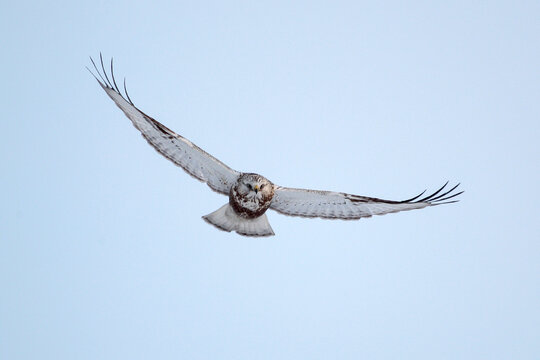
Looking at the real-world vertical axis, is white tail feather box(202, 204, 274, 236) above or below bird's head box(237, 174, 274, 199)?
below

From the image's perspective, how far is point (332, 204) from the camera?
12.7m

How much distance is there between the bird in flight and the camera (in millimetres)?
11891

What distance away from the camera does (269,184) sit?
1234 cm

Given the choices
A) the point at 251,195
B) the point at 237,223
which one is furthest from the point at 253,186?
the point at 237,223

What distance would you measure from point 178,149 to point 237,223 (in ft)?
5.32

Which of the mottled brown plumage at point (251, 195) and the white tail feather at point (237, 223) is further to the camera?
the white tail feather at point (237, 223)

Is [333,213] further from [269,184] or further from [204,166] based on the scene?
[204,166]

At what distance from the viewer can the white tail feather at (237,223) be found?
41.5 feet

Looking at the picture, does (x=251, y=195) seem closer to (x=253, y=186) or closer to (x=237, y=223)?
(x=253, y=186)

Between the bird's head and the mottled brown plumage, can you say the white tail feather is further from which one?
the bird's head

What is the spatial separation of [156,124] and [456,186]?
4748 millimetres

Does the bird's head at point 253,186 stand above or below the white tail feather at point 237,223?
above

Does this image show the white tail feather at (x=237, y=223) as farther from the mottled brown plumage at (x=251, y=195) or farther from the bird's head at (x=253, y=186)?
the bird's head at (x=253, y=186)

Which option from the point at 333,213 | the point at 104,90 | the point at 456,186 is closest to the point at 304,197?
the point at 333,213
